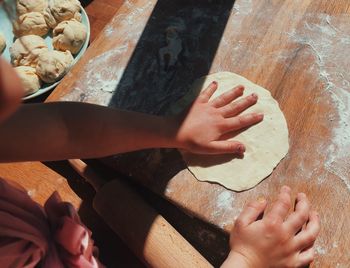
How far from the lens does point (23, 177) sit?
1320 mm

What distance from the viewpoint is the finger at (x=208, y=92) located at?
109cm

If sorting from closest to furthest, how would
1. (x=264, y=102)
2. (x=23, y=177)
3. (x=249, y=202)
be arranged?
(x=249, y=202) → (x=264, y=102) → (x=23, y=177)

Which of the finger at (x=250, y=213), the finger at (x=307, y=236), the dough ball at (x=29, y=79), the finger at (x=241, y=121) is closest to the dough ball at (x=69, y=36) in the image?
the dough ball at (x=29, y=79)

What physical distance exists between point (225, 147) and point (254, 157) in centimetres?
10

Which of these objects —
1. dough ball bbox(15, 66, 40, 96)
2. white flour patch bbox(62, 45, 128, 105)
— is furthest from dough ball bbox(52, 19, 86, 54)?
white flour patch bbox(62, 45, 128, 105)

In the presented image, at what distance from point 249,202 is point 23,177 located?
82 cm

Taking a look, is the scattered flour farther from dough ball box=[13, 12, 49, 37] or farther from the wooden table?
dough ball box=[13, 12, 49, 37]

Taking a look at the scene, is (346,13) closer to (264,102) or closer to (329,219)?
(264,102)

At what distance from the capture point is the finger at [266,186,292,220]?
942 mm

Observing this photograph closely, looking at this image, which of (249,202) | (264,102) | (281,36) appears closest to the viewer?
(249,202)

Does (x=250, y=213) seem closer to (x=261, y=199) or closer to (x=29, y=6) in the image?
(x=261, y=199)

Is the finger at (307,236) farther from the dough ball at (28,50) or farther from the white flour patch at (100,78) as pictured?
the dough ball at (28,50)

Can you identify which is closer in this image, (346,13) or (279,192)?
(279,192)

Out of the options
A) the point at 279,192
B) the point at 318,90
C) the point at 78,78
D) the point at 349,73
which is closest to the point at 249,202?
the point at 279,192
